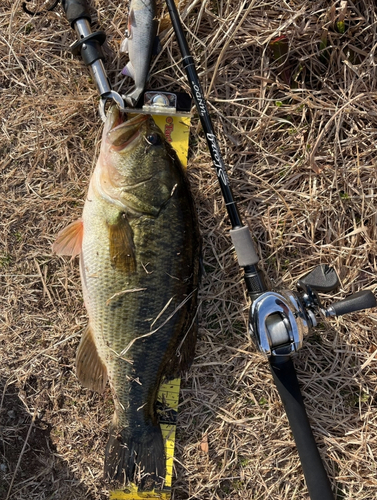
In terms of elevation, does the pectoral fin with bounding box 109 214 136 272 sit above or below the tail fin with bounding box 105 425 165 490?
above

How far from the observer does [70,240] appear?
2182mm

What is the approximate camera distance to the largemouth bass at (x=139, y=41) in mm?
2201

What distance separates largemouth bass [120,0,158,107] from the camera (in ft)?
7.22

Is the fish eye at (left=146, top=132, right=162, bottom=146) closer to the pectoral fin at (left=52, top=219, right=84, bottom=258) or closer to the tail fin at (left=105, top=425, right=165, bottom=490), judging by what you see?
the pectoral fin at (left=52, top=219, right=84, bottom=258)

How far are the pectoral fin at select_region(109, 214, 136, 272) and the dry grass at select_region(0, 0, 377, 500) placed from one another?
2.05 feet

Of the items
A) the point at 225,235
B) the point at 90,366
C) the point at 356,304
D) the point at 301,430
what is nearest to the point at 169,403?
the point at 90,366

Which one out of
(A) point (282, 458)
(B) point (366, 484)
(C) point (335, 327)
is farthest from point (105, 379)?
(B) point (366, 484)

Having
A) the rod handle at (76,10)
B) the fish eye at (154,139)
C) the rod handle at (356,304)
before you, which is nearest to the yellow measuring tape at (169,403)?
the fish eye at (154,139)

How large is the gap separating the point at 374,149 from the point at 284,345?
53.5 inches

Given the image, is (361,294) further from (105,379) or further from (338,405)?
(105,379)

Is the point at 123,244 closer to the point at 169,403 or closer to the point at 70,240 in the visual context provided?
the point at 70,240

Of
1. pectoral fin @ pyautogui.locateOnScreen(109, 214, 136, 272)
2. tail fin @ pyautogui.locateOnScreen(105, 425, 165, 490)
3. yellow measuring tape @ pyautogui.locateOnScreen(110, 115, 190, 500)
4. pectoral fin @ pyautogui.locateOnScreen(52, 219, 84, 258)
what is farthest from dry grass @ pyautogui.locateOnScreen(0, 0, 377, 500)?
pectoral fin @ pyautogui.locateOnScreen(109, 214, 136, 272)

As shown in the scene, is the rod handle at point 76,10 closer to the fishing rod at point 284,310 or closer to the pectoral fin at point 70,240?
the fishing rod at point 284,310

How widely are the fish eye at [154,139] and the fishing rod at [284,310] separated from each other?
0.30 m
